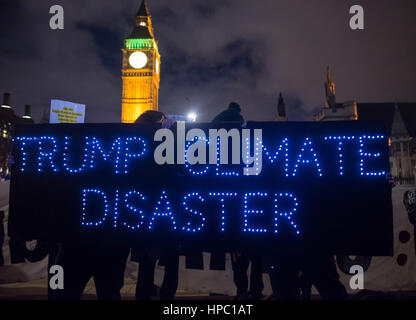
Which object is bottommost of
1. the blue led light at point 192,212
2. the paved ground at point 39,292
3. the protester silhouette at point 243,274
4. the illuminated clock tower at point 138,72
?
the paved ground at point 39,292

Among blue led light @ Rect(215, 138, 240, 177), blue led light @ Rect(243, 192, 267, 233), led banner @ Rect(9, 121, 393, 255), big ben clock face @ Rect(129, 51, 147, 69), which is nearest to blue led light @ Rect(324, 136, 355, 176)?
led banner @ Rect(9, 121, 393, 255)

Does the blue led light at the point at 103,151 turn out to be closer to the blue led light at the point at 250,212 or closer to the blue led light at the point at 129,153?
the blue led light at the point at 129,153

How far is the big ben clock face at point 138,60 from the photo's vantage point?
57625 mm

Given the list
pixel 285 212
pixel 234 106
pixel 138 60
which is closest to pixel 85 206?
pixel 285 212

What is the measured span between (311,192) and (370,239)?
0.73 meters

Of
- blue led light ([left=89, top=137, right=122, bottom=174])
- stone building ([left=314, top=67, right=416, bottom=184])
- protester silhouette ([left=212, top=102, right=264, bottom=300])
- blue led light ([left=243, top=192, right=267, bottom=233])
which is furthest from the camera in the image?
stone building ([left=314, top=67, right=416, bottom=184])

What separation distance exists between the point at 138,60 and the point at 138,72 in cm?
273

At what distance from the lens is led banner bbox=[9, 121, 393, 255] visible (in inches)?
98.7

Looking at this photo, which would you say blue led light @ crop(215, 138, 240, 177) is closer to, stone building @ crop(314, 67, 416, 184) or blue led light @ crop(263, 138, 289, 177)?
blue led light @ crop(263, 138, 289, 177)

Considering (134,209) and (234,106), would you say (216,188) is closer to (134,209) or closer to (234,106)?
(134,209)

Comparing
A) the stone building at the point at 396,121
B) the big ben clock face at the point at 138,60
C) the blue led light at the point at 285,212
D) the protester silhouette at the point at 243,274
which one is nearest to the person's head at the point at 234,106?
the protester silhouette at the point at 243,274

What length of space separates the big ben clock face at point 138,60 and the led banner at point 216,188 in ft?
200

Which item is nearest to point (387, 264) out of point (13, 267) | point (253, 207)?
point (253, 207)

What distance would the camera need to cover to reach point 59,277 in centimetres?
296
